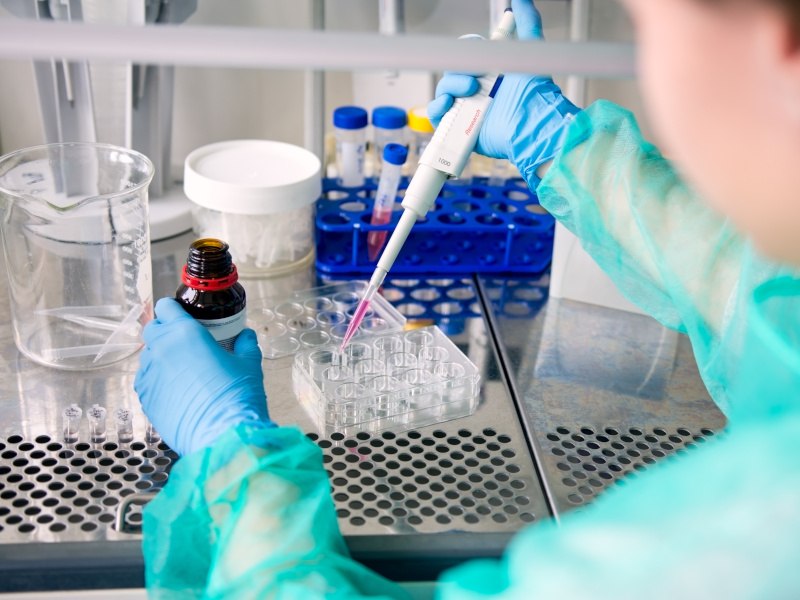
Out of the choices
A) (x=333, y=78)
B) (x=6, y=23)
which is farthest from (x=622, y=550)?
(x=333, y=78)

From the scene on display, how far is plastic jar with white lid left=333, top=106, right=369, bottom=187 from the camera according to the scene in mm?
1832

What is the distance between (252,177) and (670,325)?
30.6 inches


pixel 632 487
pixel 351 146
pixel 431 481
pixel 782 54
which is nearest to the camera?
pixel 782 54

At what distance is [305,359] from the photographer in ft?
4.70

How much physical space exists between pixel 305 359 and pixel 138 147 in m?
0.66

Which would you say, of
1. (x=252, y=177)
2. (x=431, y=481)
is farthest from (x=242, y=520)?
(x=252, y=177)

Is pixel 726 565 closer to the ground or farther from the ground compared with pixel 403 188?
farther from the ground

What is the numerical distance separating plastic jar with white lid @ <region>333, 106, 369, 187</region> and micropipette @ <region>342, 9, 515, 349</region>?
1.40ft

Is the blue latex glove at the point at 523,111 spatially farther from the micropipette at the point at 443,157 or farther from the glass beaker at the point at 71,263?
the glass beaker at the point at 71,263

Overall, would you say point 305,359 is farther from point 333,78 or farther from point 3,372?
point 333,78

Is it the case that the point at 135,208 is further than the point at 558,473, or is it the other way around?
the point at 135,208

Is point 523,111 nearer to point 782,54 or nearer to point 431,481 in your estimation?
point 431,481

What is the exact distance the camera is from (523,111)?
57.6 inches

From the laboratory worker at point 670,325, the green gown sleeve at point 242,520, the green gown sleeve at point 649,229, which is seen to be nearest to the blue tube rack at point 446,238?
the laboratory worker at point 670,325
